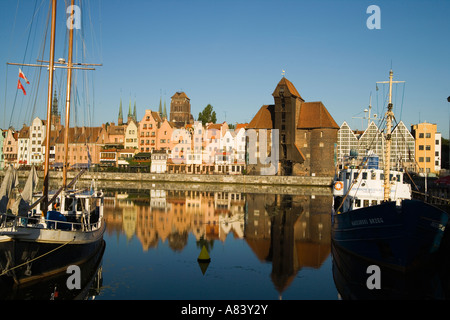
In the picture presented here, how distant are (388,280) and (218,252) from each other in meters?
11.9

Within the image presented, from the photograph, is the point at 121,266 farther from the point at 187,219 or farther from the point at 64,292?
the point at 187,219

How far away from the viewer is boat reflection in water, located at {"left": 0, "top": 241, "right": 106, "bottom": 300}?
18438 mm

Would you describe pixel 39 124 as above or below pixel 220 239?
above

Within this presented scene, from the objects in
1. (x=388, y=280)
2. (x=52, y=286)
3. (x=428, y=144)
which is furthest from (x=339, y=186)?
(x=428, y=144)

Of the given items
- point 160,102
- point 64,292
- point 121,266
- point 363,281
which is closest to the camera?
point 64,292

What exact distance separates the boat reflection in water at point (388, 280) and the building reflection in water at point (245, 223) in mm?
2636

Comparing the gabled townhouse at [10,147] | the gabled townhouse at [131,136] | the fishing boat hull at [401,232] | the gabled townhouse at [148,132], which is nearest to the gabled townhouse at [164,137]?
the gabled townhouse at [148,132]

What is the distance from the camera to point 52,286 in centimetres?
1973

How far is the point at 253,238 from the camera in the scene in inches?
1367

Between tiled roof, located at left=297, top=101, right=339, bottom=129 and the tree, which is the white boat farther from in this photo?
the tree

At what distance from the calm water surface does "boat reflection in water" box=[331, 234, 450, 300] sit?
2.94ft

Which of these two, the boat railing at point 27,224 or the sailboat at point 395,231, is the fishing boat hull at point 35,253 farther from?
the sailboat at point 395,231

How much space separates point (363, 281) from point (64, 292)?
582 inches
